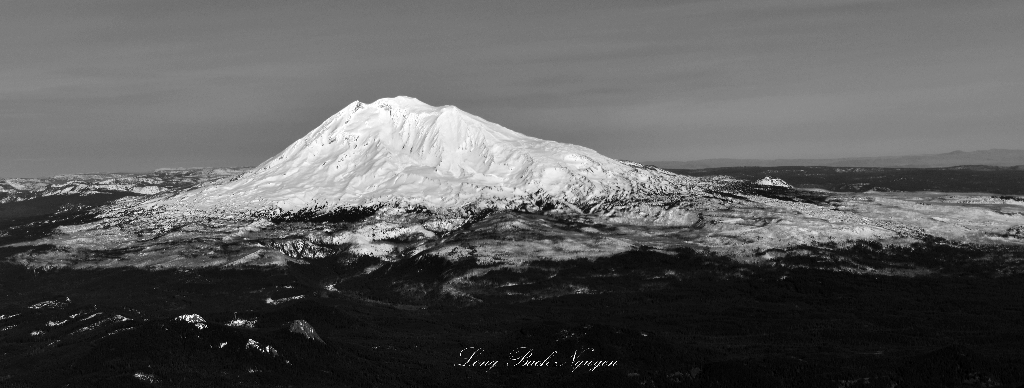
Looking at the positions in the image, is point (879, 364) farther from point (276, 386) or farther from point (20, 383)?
point (20, 383)

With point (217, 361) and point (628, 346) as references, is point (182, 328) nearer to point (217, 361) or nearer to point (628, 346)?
point (217, 361)

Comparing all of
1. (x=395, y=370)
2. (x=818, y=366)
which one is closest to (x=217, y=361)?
(x=395, y=370)

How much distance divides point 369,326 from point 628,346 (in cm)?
5671

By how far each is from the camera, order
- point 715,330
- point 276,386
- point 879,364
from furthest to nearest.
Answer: point 715,330 < point 879,364 < point 276,386

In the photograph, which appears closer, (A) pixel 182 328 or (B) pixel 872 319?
(A) pixel 182 328

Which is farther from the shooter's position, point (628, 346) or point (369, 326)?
point (369, 326)

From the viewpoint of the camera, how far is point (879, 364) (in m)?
152

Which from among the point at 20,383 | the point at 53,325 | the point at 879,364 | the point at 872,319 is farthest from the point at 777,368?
the point at 53,325

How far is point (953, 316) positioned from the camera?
200 m

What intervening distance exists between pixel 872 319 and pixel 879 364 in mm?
50618

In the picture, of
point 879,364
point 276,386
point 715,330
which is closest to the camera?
point 276,386
